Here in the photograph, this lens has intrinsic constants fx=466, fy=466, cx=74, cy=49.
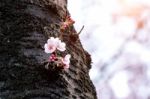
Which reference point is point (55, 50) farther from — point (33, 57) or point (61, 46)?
point (33, 57)

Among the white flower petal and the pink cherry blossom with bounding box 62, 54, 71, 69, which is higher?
the white flower petal

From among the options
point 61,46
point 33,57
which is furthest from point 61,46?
point 33,57

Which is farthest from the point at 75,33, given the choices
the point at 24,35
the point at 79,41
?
the point at 24,35

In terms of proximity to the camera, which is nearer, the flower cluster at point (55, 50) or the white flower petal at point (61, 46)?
the flower cluster at point (55, 50)

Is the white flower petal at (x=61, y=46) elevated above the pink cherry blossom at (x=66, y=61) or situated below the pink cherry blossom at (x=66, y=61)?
above

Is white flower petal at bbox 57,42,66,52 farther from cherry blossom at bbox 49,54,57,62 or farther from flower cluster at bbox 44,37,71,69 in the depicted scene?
cherry blossom at bbox 49,54,57,62

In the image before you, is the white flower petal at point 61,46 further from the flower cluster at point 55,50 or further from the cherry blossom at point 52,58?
the cherry blossom at point 52,58

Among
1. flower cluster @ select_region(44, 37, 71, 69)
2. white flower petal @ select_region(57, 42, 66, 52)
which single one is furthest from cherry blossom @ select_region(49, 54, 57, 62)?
white flower petal @ select_region(57, 42, 66, 52)

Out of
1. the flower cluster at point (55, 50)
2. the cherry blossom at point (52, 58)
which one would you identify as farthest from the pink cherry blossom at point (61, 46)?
the cherry blossom at point (52, 58)
